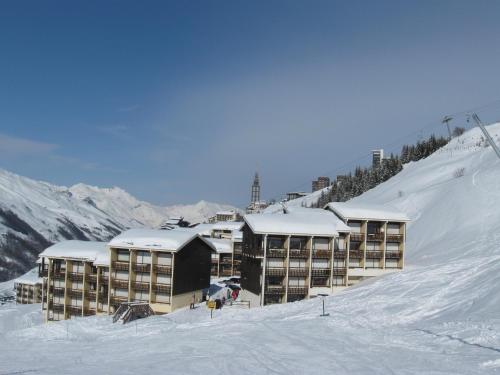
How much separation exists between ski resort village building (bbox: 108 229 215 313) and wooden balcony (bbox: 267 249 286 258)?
9780 millimetres

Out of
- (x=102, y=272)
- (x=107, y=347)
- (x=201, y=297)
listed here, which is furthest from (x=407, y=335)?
(x=102, y=272)

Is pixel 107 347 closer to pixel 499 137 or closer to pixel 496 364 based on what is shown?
pixel 496 364

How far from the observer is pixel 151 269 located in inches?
1980

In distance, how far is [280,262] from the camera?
158 feet

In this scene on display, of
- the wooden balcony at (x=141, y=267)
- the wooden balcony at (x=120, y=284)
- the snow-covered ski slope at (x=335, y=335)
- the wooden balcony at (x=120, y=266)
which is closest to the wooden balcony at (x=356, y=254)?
the snow-covered ski slope at (x=335, y=335)

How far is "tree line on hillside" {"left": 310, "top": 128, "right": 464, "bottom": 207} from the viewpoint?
449 ft

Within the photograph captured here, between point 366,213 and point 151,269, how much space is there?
2440cm

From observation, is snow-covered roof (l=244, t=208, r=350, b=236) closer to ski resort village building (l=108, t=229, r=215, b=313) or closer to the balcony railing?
Answer: the balcony railing

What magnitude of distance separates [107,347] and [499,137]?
378 ft

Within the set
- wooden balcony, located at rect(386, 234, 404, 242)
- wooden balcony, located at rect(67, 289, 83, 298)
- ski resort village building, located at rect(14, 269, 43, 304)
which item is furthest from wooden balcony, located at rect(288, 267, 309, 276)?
ski resort village building, located at rect(14, 269, 43, 304)

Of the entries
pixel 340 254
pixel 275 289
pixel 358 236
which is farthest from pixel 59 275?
pixel 358 236

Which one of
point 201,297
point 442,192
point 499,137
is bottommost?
point 201,297

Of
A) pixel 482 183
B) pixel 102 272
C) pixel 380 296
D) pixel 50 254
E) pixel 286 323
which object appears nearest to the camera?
pixel 286 323

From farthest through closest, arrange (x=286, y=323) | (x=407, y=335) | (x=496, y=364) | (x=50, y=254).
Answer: (x=50, y=254), (x=286, y=323), (x=407, y=335), (x=496, y=364)
